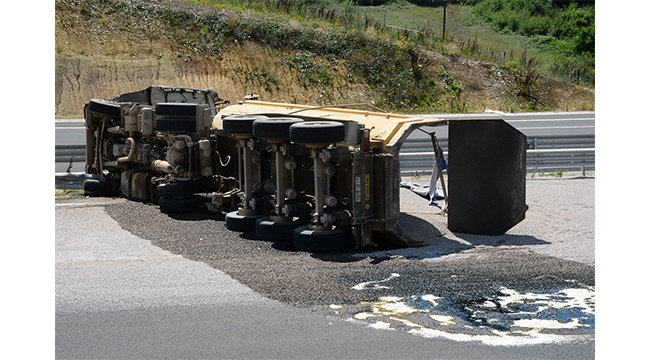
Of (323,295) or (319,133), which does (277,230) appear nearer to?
(319,133)

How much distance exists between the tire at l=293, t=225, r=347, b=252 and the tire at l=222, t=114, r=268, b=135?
2046 mm

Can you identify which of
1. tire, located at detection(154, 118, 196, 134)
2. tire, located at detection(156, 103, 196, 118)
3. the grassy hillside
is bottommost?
tire, located at detection(154, 118, 196, 134)

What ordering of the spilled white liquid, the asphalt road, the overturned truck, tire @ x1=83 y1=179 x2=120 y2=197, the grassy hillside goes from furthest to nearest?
1. the grassy hillside
2. tire @ x1=83 y1=179 x2=120 y2=197
3. the overturned truck
4. the spilled white liquid
5. the asphalt road

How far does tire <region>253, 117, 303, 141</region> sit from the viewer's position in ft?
38.9

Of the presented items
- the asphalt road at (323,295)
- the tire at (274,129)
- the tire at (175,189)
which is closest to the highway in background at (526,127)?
the tire at (175,189)

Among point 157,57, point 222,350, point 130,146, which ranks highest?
point 157,57

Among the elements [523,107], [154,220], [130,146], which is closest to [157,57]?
[523,107]

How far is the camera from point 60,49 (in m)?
36.7

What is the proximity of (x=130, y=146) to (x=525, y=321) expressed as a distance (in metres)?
9.33

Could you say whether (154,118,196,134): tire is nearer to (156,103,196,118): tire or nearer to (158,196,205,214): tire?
(156,103,196,118): tire

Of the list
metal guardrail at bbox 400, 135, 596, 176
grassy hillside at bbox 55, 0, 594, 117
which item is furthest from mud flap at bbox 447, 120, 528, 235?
grassy hillside at bbox 55, 0, 594, 117

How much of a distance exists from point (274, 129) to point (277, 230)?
129 centimetres

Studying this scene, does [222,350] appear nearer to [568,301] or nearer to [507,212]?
[568,301]

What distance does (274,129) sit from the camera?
39.0ft
